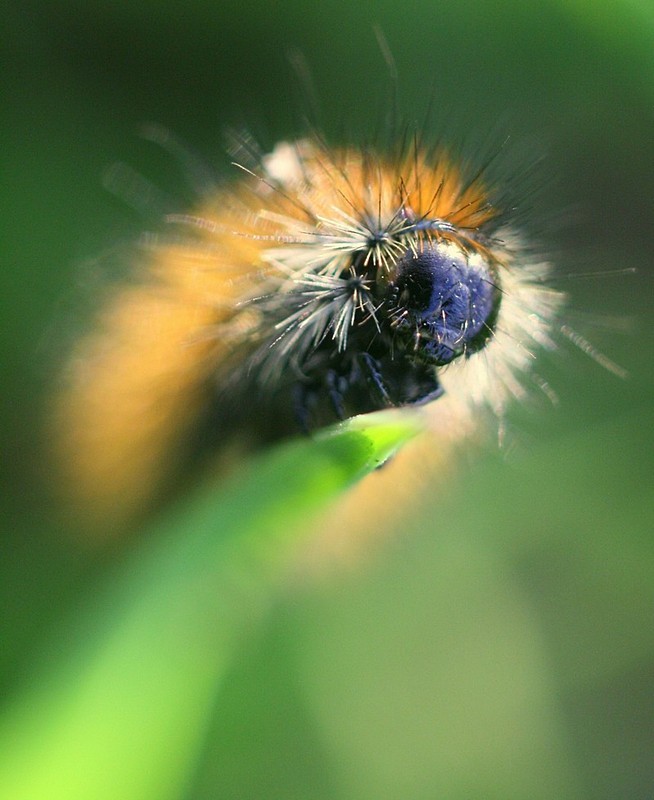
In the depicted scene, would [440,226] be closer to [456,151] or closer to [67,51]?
[456,151]

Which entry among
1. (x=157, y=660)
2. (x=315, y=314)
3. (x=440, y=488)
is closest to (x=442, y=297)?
(x=315, y=314)

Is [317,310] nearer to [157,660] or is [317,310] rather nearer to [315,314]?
[315,314]

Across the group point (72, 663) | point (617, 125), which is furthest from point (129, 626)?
point (617, 125)

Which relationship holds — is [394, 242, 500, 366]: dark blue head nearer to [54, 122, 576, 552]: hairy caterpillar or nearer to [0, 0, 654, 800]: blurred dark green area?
[54, 122, 576, 552]: hairy caterpillar

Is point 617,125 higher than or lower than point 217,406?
higher

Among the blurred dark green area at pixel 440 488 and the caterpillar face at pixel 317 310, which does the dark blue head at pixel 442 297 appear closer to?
the caterpillar face at pixel 317 310

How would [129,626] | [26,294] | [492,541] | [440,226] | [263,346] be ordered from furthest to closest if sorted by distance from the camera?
[492,541] → [26,294] → [263,346] → [129,626] → [440,226]

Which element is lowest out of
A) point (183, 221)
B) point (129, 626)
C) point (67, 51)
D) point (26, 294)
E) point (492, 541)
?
point (492, 541)
